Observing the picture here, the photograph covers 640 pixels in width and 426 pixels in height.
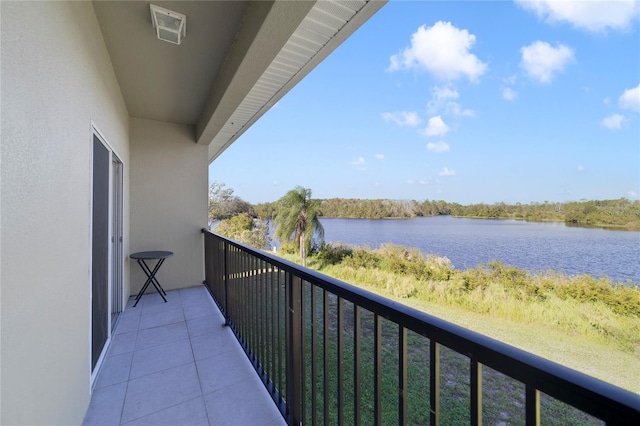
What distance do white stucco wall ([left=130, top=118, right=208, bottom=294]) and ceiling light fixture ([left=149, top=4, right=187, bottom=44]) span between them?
7.92 ft

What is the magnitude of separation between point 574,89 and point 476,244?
25.7ft

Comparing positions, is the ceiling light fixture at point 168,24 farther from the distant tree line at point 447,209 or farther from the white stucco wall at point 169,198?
the distant tree line at point 447,209

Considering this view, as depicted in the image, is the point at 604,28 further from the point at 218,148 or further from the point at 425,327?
the point at 425,327

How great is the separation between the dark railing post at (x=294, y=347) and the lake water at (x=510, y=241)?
915cm

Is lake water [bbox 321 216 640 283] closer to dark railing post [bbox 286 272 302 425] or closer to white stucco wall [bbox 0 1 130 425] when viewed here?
dark railing post [bbox 286 272 302 425]

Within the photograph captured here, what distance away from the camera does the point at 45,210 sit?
1.24 metres

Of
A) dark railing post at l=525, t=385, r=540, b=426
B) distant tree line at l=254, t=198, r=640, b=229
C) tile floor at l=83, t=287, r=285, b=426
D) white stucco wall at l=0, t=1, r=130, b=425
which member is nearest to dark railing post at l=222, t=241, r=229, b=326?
tile floor at l=83, t=287, r=285, b=426

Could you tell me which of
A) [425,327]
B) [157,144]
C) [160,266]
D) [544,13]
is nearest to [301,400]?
[425,327]

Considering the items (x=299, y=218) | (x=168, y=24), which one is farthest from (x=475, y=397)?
(x=299, y=218)

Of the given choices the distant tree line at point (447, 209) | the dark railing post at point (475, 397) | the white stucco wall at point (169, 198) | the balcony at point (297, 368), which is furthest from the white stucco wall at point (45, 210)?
the distant tree line at point (447, 209)

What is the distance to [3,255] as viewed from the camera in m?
0.90

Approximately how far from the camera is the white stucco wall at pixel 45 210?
3.09 ft

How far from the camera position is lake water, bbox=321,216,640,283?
24.7 ft

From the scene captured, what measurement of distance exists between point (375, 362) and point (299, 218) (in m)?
10.5
